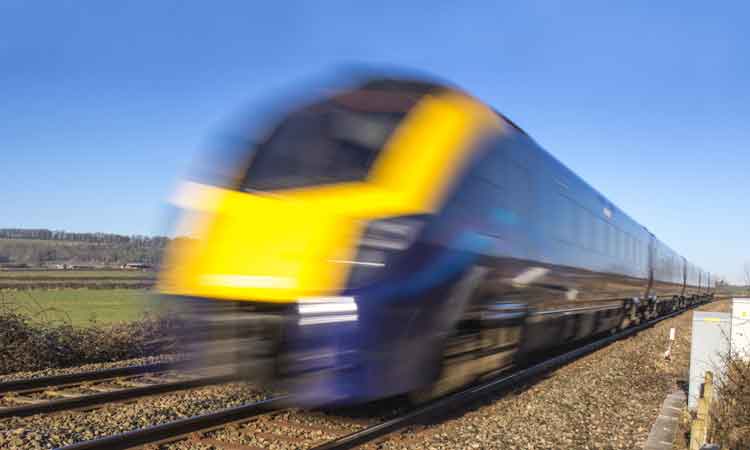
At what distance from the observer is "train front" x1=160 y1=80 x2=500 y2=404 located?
5238mm

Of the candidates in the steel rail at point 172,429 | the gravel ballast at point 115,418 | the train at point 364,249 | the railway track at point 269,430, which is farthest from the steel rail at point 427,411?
the gravel ballast at point 115,418

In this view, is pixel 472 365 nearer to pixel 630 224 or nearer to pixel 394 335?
pixel 394 335

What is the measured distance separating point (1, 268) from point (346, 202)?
223 feet

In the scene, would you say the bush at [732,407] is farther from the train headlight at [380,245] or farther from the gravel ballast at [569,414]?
the train headlight at [380,245]

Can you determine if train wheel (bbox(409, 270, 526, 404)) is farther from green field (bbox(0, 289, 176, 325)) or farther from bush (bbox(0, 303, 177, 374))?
bush (bbox(0, 303, 177, 374))

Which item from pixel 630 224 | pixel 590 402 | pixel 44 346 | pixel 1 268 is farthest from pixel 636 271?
pixel 1 268

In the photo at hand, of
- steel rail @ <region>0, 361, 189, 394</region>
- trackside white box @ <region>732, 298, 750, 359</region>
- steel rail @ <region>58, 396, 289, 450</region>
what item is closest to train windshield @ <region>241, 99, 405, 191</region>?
steel rail @ <region>58, 396, 289, 450</region>

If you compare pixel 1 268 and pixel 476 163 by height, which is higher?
pixel 476 163

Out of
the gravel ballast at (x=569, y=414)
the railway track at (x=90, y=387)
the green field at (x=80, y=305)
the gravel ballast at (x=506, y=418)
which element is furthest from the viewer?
the green field at (x=80, y=305)

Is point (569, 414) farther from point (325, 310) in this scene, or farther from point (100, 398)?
point (100, 398)

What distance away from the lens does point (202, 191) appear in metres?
6.85

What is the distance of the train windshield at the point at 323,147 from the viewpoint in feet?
19.8

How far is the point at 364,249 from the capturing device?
5363 millimetres

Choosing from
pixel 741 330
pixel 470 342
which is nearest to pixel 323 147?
pixel 470 342
